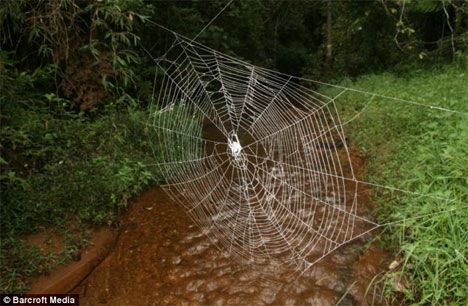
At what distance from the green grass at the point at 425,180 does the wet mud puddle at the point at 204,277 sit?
294 mm

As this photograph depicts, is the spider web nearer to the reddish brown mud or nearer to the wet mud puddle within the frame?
the wet mud puddle

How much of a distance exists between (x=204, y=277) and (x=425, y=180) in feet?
7.03

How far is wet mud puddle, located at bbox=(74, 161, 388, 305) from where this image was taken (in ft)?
8.27

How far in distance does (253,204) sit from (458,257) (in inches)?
→ 75.1

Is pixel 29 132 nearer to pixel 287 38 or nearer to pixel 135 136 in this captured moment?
pixel 135 136

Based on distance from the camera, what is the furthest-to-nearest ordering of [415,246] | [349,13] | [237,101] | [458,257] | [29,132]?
1. [349,13]
2. [237,101]
3. [29,132]
4. [415,246]
5. [458,257]

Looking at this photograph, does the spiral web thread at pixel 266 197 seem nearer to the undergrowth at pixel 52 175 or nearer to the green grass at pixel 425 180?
the green grass at pixel 425 180

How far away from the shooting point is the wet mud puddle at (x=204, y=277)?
252cm

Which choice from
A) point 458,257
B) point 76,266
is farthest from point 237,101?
point 458,257

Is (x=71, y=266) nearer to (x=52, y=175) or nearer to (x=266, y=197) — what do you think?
(x=52, y=175)

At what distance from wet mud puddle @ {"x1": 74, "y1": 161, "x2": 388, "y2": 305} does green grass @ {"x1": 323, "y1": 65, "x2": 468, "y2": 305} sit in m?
0.29

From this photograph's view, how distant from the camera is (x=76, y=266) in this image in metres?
2.66

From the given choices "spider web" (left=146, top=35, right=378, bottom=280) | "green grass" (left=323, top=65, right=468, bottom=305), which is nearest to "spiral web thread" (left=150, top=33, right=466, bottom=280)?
"spider web" (left=146, top=35, right=378, bottom=280)

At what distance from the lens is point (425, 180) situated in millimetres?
2906
